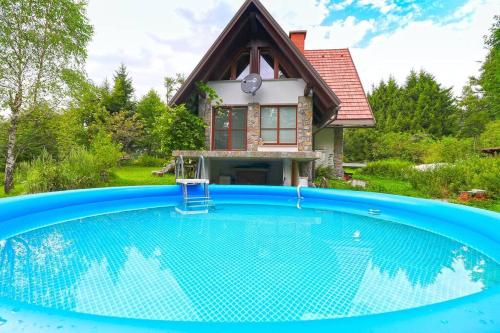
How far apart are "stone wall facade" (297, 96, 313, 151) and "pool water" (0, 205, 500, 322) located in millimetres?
5639

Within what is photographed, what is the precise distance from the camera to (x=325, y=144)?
15.0 m

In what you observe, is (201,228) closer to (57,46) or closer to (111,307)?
(111,307)

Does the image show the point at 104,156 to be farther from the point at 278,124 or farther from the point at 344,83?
the point at 344,83

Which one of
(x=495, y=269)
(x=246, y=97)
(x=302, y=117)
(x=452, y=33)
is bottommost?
(x=495, y=269)

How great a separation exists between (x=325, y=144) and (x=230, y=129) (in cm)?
615

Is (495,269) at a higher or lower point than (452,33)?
lower

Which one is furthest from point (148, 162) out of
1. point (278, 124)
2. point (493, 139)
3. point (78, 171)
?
point (493, 139)

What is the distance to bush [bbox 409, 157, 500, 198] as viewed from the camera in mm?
8156

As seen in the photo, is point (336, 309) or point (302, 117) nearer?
point (336, 309)

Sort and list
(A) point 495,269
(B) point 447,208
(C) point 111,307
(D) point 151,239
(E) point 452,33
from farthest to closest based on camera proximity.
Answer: (E) point 452,33 → (B) point 447,208 → (D) point 151,239 → (A) point 495,269 → (C) point 111,307

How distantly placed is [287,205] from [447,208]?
4.06m

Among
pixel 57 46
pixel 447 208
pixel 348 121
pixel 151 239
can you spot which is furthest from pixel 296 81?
pixel 57 46

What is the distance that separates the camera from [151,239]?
4.67 meters

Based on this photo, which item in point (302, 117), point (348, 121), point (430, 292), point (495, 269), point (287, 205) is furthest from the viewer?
point (348, 121)
